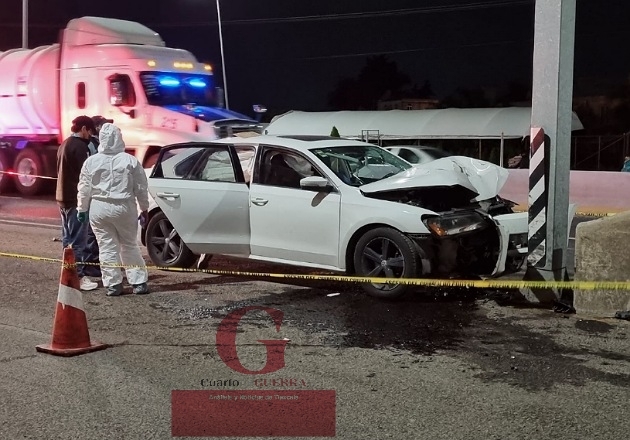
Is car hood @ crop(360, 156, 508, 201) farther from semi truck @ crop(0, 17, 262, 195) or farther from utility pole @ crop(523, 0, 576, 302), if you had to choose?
semi truck @ crop(0, 17, 262, 195)

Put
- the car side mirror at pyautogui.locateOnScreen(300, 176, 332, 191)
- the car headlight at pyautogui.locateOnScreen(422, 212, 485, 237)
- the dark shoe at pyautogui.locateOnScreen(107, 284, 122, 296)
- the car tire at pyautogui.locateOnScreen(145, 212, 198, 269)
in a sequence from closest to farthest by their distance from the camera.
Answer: the car headlight at pyautogui.locateOnScreen(422, 212, 485, 237)
the car side mirror at pyautogui.locateOnScreen(300, 176, 332, 191)
the dark shoe at pyautogui.locateOnScreen(107, 284, 122, 296)
the car tire at pyautogui.locateOnScreen(145, 212, 198, 269)

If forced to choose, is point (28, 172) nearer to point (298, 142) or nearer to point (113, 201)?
point (113, 201)

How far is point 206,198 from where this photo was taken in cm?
859

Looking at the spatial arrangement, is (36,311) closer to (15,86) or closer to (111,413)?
(111,413)

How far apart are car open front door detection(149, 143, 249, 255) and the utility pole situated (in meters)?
2.96

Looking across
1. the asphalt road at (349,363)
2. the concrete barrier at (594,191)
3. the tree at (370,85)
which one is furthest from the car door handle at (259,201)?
the tree at (370,85)

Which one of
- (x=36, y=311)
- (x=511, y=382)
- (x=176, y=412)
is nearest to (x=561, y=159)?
(x=511, y=382)

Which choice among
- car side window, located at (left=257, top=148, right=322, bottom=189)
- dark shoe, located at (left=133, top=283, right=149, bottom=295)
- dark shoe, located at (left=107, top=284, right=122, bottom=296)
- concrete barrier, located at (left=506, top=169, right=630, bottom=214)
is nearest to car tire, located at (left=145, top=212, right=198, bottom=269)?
dark shoe, located at (left=133, top=283, right=149, bottom=295)

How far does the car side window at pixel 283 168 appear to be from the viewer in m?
8.25

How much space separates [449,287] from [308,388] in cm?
324

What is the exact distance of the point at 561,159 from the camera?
24.6ft

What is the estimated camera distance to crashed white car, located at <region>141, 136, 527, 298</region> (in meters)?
7.44

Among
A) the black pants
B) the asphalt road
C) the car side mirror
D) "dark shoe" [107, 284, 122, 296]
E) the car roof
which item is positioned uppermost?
the car roof

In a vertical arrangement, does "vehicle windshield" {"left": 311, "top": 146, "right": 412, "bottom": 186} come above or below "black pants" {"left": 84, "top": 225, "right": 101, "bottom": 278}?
above
